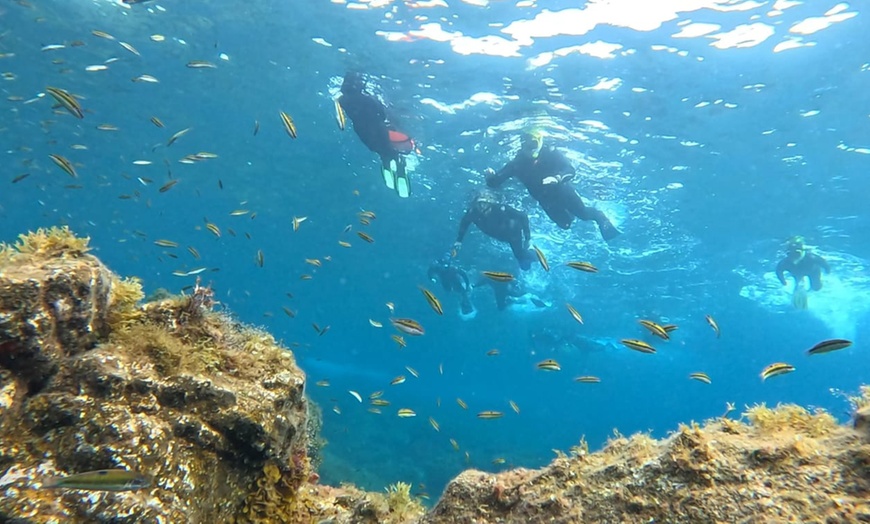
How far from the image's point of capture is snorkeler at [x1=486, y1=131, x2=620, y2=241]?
50.9ft

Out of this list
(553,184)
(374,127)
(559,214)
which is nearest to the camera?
(374,127)

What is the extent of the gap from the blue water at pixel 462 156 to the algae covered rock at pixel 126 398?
3.40ft

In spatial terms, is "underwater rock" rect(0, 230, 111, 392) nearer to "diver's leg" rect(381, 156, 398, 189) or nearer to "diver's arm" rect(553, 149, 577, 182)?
"diver's leg" rect(381, 156, 398, 189)

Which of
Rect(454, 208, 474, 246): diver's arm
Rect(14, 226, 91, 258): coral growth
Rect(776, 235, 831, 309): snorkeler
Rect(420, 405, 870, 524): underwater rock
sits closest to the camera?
Rect(420, 405, 870, 524): underwater rock

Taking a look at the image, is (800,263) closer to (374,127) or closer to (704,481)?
(374,127)

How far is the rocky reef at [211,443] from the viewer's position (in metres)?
2.43

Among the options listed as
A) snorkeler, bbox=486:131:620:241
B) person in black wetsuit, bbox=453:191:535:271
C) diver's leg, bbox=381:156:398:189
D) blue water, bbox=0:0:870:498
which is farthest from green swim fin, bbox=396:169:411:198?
blue water, bbox=0:0:870:498

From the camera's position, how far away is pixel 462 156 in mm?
19141

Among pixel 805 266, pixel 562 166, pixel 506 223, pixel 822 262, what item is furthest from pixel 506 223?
pixel 822 262

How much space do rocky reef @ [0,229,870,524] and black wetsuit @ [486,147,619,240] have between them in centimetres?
1290

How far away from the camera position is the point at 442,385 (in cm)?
8350

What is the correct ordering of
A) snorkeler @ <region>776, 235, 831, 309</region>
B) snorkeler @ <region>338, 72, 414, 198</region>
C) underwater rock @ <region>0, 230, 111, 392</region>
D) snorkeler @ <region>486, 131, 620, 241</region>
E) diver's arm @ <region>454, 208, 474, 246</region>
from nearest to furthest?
underwater rock @ <region>0, 230, 111, 392</region> → snorkeler @ <region>338, 72, 414, 198</region> → snorkeler @ <region>486, 131, 620, 241</region> → diver's arm @ <region>454, 208, 474, 246</region> → snorkeler @ <region>776, 235, 831, 309</region>

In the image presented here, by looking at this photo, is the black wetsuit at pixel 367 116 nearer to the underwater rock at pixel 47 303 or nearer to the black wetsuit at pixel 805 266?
the underwater rock at pixel 47 303

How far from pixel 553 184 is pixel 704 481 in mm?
13746
